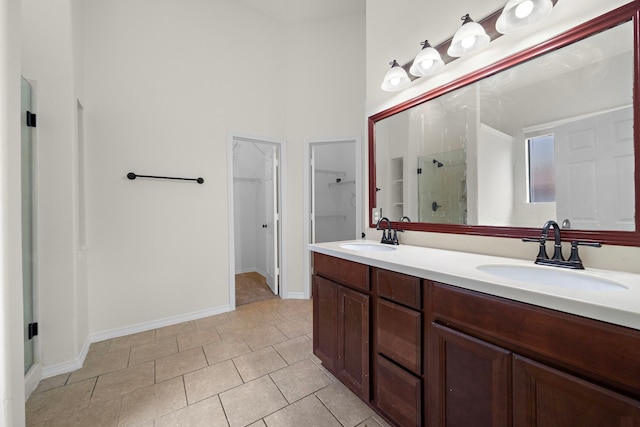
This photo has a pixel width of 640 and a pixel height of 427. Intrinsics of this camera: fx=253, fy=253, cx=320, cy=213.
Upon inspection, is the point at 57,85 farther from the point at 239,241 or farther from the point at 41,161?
the point at 239,241

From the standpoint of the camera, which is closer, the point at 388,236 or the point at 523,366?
the point at 523,366

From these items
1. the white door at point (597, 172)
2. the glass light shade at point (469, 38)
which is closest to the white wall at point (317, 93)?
the glass light shade at point (469, 38)

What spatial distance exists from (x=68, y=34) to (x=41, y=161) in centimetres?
91

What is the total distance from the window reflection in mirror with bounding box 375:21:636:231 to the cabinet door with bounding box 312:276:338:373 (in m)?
0.83

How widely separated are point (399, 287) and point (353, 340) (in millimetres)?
504

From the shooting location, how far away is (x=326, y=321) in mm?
1677

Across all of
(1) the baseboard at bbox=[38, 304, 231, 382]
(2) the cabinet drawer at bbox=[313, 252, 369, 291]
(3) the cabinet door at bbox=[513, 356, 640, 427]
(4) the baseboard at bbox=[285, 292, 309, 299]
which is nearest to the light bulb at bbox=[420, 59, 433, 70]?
(2) the cabinet drawer at bbox=[313, 252, 369, 291]

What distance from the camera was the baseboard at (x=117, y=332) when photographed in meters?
1.74

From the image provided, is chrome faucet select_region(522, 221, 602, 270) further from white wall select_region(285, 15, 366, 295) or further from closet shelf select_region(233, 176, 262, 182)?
closet shelf select_region(233, 176, 262, 182)

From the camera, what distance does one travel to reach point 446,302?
1.00m

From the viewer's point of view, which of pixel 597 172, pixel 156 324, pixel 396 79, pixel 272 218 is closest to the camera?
pixel 597 172

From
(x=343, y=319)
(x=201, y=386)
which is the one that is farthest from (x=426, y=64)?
(x=201, y=386)

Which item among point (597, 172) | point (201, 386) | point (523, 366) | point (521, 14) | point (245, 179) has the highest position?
point (521, 14)

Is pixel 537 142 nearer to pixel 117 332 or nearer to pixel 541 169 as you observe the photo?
pixel 541 169
